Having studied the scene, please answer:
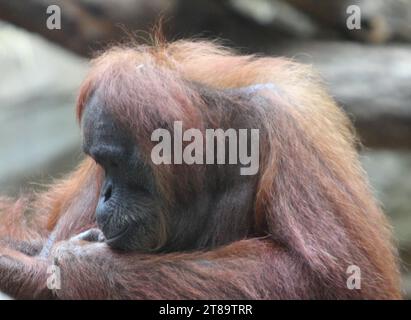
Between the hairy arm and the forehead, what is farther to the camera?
the forehead

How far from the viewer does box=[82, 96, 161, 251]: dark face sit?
3.84 m

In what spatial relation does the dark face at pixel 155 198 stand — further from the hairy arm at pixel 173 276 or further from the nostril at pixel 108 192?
the hairy arm at pixel 173 276

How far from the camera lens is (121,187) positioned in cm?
391

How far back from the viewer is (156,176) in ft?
12.7

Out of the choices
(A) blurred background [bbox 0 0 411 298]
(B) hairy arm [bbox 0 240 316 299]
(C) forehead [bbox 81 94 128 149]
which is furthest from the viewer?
(A) blurred background [bbox 0 0 411 298]

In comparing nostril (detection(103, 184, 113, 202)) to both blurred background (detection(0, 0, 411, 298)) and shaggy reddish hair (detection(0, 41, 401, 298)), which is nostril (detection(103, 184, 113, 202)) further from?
blurred background (detection(0, 0, 411, 298))

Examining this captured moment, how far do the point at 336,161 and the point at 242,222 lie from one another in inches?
20.4

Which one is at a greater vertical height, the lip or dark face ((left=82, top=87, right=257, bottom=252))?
dark face ((left=82, top=87, right=257, bottom=252))

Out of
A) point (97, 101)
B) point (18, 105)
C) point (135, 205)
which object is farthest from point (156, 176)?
point (18, 105)

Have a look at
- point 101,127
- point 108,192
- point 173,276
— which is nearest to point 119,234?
point 108,192

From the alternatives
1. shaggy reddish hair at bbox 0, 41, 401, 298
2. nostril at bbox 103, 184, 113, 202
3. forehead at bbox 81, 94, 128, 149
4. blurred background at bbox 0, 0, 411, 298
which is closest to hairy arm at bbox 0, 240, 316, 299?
shaggy reddish hair at bbox 0, 41, 401, 298

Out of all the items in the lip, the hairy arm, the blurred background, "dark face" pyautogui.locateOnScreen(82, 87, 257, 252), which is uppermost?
the blurred background

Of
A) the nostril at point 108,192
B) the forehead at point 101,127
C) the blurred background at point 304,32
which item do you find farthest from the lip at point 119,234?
the blurred background at point 304,32

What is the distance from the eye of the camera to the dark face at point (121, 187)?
384 centimetres
